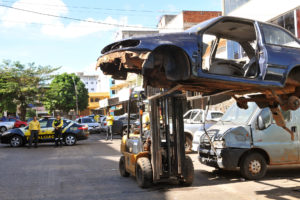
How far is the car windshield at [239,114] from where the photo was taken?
8.91 m

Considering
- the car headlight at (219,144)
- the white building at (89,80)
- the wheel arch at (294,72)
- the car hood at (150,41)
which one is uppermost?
the white building at (89,80)

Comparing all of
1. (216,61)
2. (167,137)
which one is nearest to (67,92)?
(167,137)

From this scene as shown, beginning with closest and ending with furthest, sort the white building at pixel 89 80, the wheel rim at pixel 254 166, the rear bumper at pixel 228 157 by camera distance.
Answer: the rear bumper at pixel 228 157
the wheel rim at pixel 254 166
the white building at pixel 89 80

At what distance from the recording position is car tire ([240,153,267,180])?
8.38 meters

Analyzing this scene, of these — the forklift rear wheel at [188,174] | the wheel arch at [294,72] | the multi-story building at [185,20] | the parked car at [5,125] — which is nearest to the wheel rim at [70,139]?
the forklift rear wheel at [188,174]

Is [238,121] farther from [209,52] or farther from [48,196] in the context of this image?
[48,196]

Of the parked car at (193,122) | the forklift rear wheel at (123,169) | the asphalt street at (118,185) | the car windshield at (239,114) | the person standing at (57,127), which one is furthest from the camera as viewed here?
the person standing at (57,127)

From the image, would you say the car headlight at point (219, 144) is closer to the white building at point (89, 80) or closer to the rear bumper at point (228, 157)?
the rear bumper at point (228, 157)

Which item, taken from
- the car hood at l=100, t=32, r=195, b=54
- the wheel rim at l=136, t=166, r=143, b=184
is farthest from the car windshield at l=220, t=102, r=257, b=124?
the car hood at l=100, t=32, r=195, b=54

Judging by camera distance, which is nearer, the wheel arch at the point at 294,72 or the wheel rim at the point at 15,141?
the wheel arch at the point at 294,72

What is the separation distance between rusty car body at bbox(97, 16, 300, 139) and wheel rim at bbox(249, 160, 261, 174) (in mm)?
1982

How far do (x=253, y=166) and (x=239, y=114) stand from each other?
145 cm

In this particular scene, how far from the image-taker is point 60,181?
889cm

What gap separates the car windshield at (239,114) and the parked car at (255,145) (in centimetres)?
4
